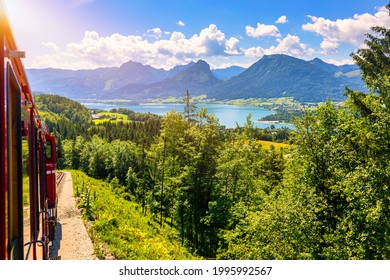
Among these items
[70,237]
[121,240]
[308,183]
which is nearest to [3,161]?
[308,183]

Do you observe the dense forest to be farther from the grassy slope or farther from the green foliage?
the green foliage

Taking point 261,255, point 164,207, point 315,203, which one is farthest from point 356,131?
point 164,207

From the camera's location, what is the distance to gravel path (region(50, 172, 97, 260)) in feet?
44.3

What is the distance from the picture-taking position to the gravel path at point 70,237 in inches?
531

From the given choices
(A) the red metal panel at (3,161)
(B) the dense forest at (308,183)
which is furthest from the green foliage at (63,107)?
(A) the red metal panel at (3,161)

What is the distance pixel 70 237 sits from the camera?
614 inches

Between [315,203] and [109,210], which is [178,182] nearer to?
[109,210]

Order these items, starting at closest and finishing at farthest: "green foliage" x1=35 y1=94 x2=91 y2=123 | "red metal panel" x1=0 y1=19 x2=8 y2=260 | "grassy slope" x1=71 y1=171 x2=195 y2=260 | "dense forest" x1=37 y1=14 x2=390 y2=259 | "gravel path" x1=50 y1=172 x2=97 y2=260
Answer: "red metal panel" x1=0 y1=19 x2=8 y2=260 < "dense forest" x1=37 y1=14 x2=390 y2=259 < "grassy slope" x1=71 y1=171 x2=195 y2=260 < "gravel path" x1=50 y1=172 x2=97 y2=260 < "green foliage" x1=35 y1=94 x2=91 y2=123

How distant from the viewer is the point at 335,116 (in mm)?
14000

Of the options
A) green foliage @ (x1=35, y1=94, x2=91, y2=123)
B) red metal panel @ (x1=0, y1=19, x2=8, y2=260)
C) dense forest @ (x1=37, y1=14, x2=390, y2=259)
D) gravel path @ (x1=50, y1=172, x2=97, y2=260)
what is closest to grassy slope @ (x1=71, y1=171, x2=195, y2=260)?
gravel path @ (x1=50, y1=172, x2=97, y2=260)

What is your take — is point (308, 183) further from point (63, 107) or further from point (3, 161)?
point (63, 107)

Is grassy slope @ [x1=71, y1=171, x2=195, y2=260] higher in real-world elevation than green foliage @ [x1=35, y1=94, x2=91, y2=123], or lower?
lower

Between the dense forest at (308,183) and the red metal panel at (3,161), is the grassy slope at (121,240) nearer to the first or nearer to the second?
the dense forest at (308,183)

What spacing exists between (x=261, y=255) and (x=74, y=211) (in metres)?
13.7
